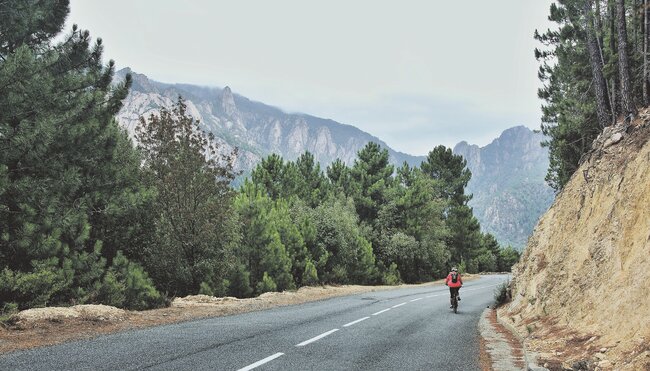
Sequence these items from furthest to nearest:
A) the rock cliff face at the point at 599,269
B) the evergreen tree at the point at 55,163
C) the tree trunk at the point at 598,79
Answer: the tree trunk at the point at 598,79
the evergreen tree at the point at 55,163
the rock cliff face at the point at 599,269

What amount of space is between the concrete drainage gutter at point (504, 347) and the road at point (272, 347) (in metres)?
0.35

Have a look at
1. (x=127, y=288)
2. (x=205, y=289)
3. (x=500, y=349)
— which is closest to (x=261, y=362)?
(x=500, y=349)

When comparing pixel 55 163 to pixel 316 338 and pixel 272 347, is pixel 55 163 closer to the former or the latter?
pixel 272 347

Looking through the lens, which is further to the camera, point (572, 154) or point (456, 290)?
point (572, 154)

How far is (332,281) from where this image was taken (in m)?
34.9

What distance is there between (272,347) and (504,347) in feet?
16.2

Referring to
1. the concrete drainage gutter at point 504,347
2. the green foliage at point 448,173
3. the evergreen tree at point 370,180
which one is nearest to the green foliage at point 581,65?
the concrete drainage gutter at point 504,347

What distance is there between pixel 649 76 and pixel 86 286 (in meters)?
18.8

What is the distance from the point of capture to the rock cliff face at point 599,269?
283 inches

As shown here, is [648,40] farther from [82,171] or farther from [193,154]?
[82,171]

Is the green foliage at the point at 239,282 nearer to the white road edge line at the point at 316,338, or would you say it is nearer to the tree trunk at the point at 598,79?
the white road edge line at the point at 316,338

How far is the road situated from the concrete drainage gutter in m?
0.35

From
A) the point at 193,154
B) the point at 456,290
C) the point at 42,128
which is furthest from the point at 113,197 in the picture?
the point at 456,290

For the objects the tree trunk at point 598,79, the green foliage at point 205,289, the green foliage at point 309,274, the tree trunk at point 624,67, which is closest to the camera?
the tree trunk at point 624,67
